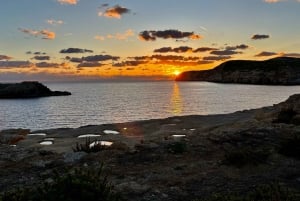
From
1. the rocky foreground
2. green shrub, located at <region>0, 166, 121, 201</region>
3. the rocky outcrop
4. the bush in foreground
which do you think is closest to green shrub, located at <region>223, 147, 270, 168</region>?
the rocky foreground

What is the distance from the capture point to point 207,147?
17.3m

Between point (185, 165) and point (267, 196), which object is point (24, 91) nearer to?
point (185, 165)

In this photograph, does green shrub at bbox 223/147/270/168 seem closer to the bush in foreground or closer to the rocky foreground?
the rocky foreground

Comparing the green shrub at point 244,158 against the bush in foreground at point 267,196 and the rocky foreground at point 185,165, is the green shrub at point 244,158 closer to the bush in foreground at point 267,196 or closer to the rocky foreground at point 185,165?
the rocky foreground at point 185,165

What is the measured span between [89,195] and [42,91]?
592ft

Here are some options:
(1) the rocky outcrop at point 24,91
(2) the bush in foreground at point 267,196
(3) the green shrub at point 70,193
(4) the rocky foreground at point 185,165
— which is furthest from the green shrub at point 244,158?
(1) the rocky outcrop at point 24,91

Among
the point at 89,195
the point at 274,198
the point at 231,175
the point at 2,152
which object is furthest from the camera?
the point at 2,152

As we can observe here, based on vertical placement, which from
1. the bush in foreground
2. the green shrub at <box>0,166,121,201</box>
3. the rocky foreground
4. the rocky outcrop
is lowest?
the rocky foreground

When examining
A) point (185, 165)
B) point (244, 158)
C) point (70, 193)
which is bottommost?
point (185, 165)

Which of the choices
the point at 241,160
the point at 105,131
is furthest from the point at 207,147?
the point at 105,131

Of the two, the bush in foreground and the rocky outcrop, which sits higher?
the rocky outcrop

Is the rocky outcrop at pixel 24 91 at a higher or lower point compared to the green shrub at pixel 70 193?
higher

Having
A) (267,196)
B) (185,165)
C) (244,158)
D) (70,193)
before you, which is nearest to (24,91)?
(185,165)

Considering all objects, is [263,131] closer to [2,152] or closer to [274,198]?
[274,198]
